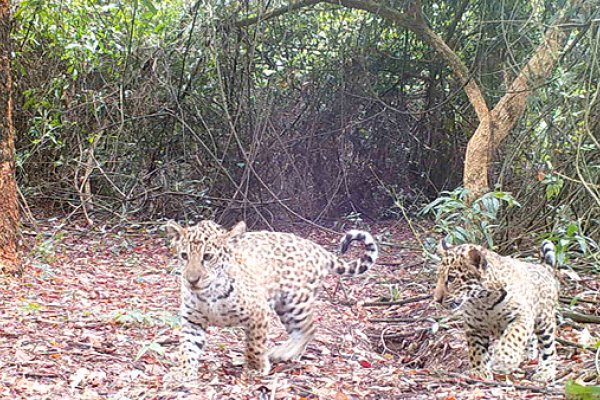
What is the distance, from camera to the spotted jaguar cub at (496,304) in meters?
4.94

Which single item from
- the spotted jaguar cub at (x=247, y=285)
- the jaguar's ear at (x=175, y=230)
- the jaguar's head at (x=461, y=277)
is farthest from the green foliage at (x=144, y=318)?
the jaguar's head at (x=461, y=277)

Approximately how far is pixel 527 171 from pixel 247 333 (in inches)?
198

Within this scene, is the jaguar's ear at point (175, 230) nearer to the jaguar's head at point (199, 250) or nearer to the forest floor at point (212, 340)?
the jaguar's head at point (199, 250)

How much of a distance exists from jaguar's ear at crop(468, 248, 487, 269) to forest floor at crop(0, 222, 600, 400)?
707 millimetres

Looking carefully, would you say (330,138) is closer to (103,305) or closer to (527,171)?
(527,171)

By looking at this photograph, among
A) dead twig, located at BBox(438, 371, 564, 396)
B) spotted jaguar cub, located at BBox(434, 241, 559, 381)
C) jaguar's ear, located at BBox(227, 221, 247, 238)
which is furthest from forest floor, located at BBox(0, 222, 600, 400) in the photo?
jaguar's ear, located at BBox(227, 221, 247, 238)

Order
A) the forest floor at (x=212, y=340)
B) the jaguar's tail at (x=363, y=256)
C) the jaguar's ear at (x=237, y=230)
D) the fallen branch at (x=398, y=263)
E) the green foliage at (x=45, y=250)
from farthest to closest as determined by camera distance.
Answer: the fallen branch at (x=398, y=263), the green foliage at (x=45, y=250), the jaguar's tail at (x=363, y=256), the jaguar's ear at (x=237, y=230), the forest floor at (x=212, y=340)

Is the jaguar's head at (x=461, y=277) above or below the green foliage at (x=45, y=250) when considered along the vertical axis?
above

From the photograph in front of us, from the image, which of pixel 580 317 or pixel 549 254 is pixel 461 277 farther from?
pixel 580 317

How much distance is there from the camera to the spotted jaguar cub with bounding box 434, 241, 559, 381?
494cm

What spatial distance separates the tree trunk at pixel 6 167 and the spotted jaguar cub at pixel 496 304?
→ 3.50 m

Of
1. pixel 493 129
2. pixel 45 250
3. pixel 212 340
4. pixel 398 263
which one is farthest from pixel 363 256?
pixel 45 250

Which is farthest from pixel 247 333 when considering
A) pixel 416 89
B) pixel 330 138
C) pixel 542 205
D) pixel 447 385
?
pixel 416 89

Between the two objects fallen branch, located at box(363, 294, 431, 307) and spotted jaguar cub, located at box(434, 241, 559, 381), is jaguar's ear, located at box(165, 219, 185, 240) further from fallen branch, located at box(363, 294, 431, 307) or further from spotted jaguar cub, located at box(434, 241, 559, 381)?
fallen branch, located at box(363, 294, 431, 307)
